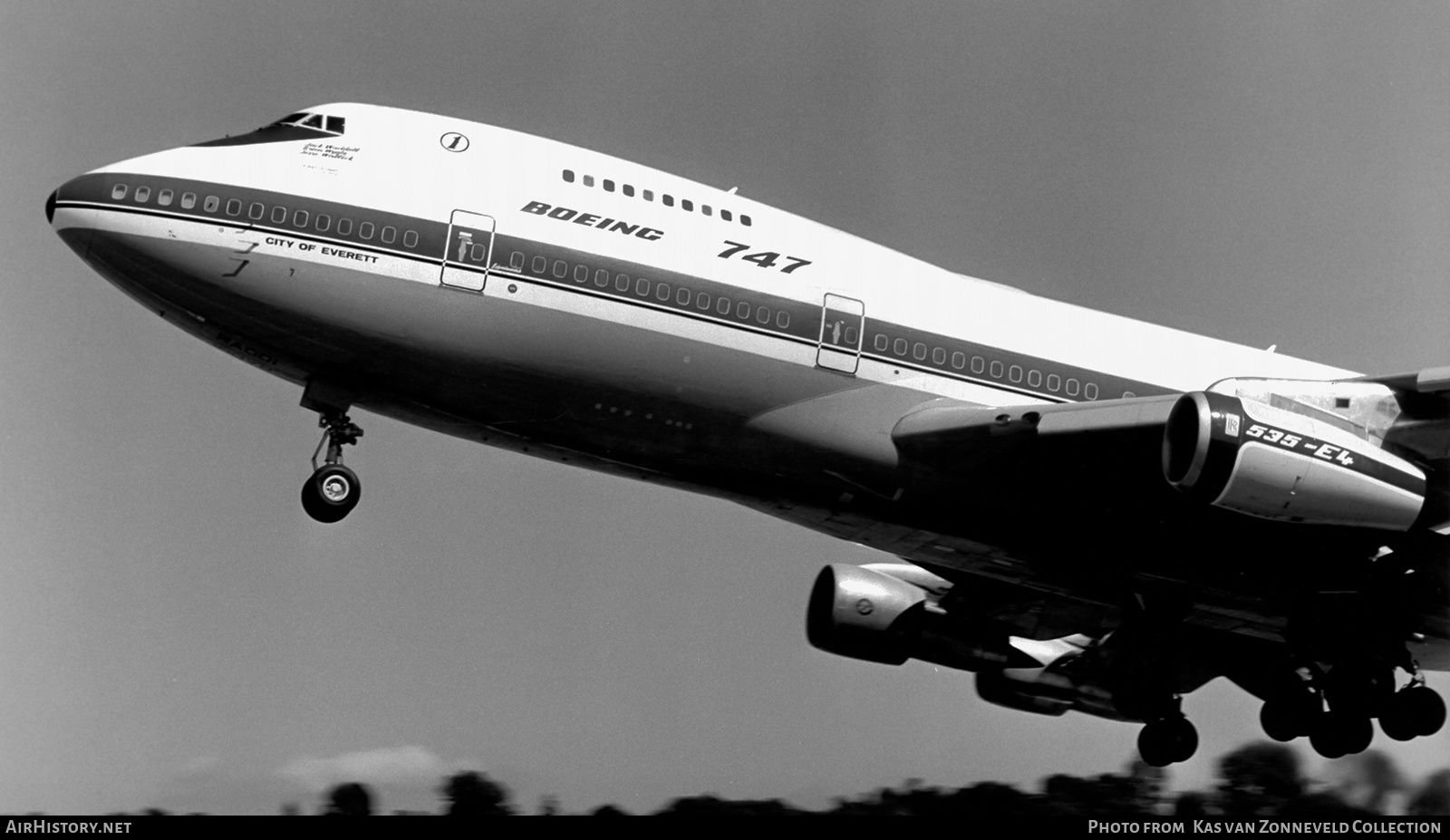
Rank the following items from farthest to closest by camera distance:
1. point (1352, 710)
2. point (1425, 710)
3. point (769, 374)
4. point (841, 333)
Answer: point (1352, 710) → point (1425, 710) → point (841, 333) → point (769, 374)

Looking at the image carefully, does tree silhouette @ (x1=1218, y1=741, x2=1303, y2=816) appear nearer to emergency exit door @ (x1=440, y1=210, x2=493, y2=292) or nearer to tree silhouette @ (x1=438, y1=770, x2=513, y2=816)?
tree silhouette @ (x1=438, y1=770, x2=513, y2=816)

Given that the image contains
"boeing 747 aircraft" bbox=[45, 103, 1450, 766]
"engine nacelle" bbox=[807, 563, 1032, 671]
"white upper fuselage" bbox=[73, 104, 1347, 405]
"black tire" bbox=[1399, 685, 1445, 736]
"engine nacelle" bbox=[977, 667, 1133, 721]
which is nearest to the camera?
"boeing 747 aircraft" bbox=[45, 103, 1450, 766]

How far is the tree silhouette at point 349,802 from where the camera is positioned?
20.5 metres

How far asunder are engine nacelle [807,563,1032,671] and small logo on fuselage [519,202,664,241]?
690 cm

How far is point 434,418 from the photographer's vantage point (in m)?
19.8

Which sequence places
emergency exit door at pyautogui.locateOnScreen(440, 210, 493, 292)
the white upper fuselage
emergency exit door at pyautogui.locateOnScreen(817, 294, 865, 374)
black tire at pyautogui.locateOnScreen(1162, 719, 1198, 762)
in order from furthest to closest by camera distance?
black tire at pyautogui.locateOnScreen(1162, 719, 1198, 762)
emergency exit door at pyautogui.locateOnScreen(817, 294, 865, 374)
the white upper fuselage
emergency exit door at pyautogui.locateOnScreen(440, 210, 493, 292)

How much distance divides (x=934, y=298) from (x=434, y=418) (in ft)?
19.6

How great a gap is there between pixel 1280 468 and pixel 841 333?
4.96m

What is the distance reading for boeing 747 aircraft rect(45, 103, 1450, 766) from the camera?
1870 centimetres

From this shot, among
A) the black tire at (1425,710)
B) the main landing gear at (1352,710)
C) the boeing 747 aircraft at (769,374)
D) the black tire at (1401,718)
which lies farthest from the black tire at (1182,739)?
the black tire at (1425,710)

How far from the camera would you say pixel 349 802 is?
20672mm
